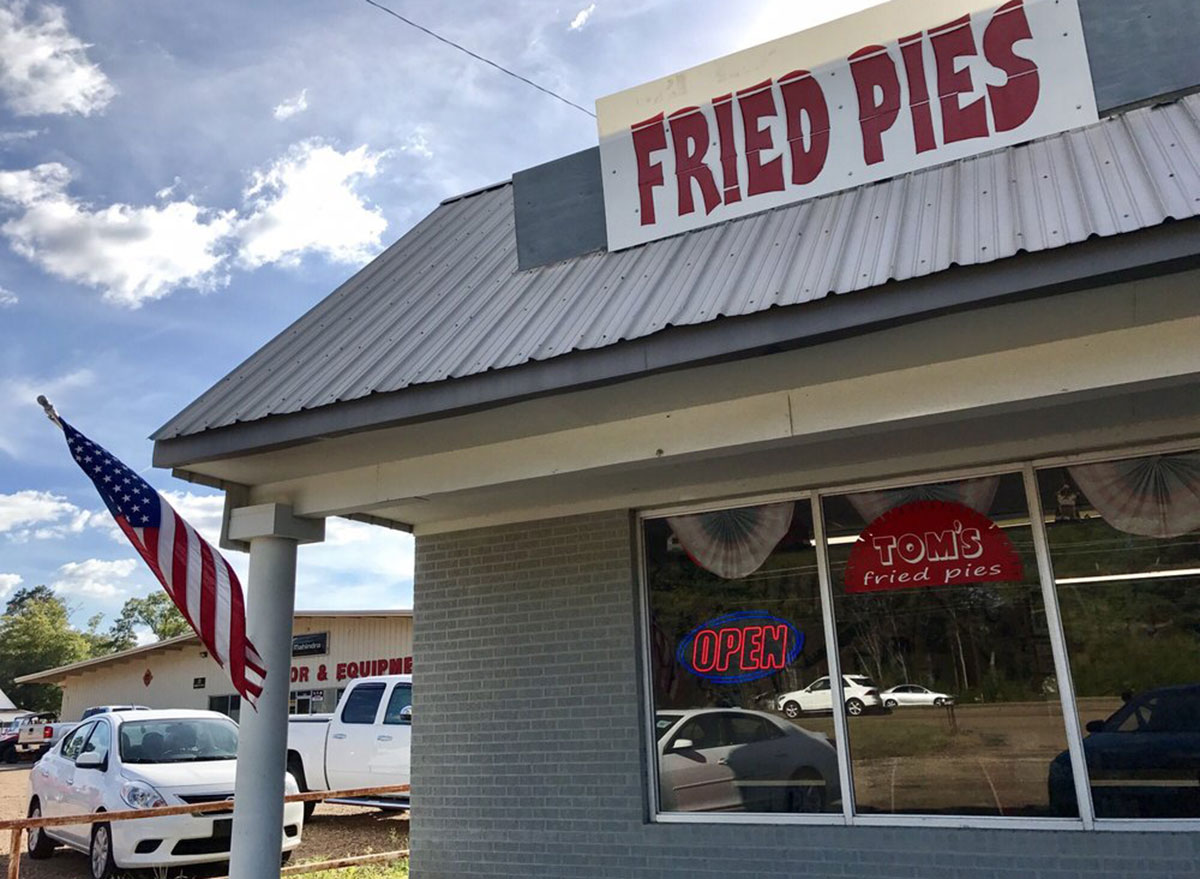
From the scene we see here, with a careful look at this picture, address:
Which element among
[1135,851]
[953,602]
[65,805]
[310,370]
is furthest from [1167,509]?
[65,805]

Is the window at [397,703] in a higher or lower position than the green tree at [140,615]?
lower

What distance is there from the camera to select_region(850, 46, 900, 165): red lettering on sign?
595 centimetres

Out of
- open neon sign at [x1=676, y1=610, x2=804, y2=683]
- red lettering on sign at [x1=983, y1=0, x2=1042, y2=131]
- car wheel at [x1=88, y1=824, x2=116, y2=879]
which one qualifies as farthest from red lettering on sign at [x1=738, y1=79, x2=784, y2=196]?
car wheel at [x1=88, y1=824, x2=116, y2=879]

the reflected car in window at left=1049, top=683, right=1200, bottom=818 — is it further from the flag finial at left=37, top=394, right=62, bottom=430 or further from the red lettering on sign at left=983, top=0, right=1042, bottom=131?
the flag finial at left=37, top=394, right=62, bottom=430

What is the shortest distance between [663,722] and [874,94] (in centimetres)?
444

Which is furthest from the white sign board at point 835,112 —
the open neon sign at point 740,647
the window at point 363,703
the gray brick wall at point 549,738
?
the window at point 363,703

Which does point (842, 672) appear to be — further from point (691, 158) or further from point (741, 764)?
point (691, 158)

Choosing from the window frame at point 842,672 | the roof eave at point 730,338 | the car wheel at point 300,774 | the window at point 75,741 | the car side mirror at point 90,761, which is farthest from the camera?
the car wheel at point 300,774

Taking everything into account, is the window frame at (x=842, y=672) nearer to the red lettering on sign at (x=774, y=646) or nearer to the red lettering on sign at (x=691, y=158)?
the red lettering on sign at (x=774, y=646)

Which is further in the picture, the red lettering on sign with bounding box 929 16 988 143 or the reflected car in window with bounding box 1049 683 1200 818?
the red lettering on sign with bounding box 929 16 988 143

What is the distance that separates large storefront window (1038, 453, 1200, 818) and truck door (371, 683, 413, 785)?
9.52m

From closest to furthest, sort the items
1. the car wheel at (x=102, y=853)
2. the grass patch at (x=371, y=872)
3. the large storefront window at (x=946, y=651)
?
the large storefront window at (x=946, y=651), the grass patch at (x=371, y=872), the car wheel at (x=102, y=853)

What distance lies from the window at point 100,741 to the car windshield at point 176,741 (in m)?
0.14

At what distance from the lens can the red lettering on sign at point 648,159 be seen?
6.58 metres
